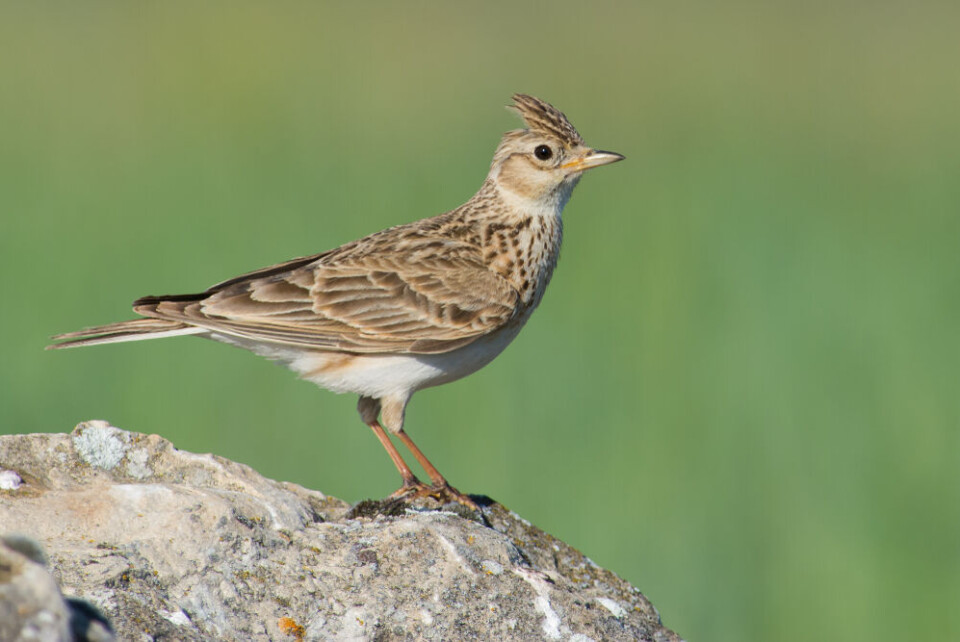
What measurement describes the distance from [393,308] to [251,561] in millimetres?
2620

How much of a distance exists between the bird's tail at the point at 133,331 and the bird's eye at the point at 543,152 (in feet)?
6.30

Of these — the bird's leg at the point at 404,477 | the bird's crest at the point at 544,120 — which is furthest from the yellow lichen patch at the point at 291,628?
the bird's crest at the point at 544,120

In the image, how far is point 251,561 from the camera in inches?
151

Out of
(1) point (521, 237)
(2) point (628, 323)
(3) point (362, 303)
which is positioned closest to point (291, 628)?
(3) point (362, 303)

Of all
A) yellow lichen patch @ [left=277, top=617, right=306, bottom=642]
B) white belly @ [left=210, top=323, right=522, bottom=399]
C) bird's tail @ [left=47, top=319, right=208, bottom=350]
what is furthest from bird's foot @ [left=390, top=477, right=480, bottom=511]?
yellow lichen patch @ [left=277, top=617, right=306, bottom=642]

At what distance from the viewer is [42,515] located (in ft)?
12.7

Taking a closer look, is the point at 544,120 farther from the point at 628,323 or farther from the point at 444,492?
the point at 628,323

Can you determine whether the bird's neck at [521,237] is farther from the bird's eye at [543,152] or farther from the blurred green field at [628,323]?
the blurred green field at [628,323]

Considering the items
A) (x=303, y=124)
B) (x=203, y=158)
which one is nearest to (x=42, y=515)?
(x=203, y=158)

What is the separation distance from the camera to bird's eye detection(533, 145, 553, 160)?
6.81m

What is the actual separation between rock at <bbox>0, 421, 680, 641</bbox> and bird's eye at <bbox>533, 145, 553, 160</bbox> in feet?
8.63

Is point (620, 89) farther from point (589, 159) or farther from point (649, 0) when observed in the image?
point (589, 159)

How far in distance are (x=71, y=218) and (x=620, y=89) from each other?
8.99 meters

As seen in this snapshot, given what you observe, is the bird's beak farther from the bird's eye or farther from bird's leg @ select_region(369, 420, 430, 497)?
bird's leg @ select_region(369, 420, 430, 497)
